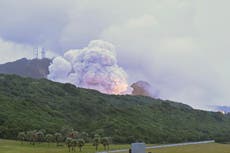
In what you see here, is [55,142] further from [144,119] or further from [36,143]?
[144,119]

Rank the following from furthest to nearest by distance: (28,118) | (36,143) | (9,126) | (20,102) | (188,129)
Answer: (188,129) < (20,102) < (28,118) < (9,126) < (36,143)

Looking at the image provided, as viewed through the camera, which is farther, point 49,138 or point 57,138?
point 49,138

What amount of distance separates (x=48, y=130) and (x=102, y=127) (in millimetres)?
27608

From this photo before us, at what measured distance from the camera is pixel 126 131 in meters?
162

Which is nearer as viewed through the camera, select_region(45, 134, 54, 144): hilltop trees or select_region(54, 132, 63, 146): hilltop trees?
select_region(54, 132, 63, 146): hilltop trees

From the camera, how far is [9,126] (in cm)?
14388

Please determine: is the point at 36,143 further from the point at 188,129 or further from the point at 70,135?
the point at 188,129

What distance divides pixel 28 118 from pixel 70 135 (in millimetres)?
32716

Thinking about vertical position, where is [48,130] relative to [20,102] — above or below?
below

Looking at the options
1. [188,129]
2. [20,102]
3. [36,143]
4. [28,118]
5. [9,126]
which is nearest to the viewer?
[36,143]

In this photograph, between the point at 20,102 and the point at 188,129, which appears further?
the point at 188,129

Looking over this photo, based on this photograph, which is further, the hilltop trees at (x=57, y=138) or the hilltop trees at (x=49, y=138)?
the hilltop trees at (x=49, y=138)

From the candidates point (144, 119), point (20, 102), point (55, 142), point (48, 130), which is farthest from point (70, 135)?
point (144, 119)

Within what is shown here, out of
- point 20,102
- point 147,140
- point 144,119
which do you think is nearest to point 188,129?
point 144,119
